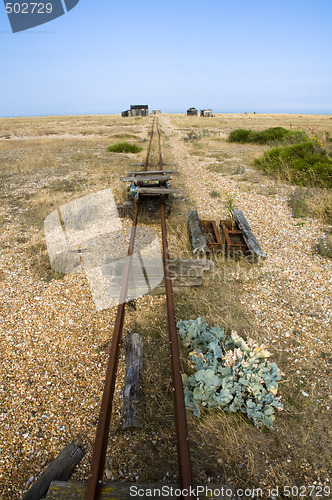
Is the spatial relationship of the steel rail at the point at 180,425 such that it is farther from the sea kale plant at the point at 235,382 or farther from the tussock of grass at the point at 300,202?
the tussock of grass at the point at 300,202

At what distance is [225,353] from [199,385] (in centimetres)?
44

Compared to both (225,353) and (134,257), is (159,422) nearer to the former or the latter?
(225,353)

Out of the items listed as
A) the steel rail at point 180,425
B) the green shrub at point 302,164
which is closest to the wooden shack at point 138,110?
the green shrub at point 302,164

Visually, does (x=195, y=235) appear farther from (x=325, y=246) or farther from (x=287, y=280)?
(x=325, y=246)

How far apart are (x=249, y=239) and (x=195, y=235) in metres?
1.02

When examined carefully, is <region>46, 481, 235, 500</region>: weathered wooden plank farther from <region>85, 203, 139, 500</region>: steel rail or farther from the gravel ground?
the gravel ground

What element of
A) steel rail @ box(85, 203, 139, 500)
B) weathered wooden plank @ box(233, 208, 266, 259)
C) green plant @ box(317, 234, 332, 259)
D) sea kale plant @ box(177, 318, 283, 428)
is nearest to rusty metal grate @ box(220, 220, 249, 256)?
weathered wooden plank @ box(233, 208, 266, 259)

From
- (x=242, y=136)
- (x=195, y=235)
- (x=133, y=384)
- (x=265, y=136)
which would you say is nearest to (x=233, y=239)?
(x=195, y=235)

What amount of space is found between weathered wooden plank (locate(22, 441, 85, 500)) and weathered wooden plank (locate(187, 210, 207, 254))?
319 cm

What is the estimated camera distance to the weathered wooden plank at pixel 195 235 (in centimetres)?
482

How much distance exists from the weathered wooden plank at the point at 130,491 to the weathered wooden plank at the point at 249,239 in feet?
11.6

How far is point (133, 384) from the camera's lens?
8.94 feet

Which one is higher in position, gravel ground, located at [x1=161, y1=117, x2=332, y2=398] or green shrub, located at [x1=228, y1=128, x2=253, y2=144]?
green shrub, located at [x1=228, y1=128, x2=253, y2=144]

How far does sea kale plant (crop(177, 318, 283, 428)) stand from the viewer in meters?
2.45
